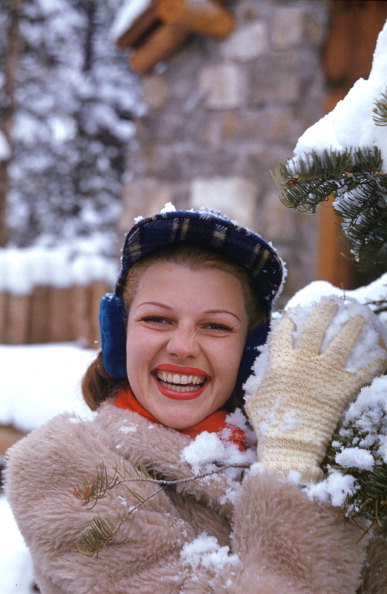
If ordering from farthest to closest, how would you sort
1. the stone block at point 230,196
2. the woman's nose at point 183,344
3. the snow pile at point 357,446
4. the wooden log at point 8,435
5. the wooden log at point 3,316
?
the wooden log at point 3,316 < the stone block at point 230,196 < the wooden log at point 8,435 < the woman's nose at point 183,344 < the snow pile at point 357,446

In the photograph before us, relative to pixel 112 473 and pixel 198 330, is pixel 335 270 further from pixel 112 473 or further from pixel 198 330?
pixel 112 473

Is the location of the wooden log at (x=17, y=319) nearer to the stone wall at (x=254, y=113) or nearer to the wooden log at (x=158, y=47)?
the stone wall at (x=254, y=113)

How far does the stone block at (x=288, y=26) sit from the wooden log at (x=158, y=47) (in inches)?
26.0

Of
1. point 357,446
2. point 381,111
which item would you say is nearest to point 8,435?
point 357,446

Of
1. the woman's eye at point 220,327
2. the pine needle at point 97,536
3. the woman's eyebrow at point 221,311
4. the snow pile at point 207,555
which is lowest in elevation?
the snow pile at point 207,555

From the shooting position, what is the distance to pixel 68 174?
10.1 m

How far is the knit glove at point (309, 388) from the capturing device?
112 cm

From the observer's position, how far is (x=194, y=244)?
1.42 metres

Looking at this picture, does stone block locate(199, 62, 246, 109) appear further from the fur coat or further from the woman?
the fur coat

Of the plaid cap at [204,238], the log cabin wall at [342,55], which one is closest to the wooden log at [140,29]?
the log cabin wall at [342,55]

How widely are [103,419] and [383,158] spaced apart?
2.94ft

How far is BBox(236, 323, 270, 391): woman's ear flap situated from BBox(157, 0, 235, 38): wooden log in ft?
9.61

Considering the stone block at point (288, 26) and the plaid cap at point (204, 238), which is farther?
the stone block at point (288, 26)

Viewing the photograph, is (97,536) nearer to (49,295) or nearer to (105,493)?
(105,493)
